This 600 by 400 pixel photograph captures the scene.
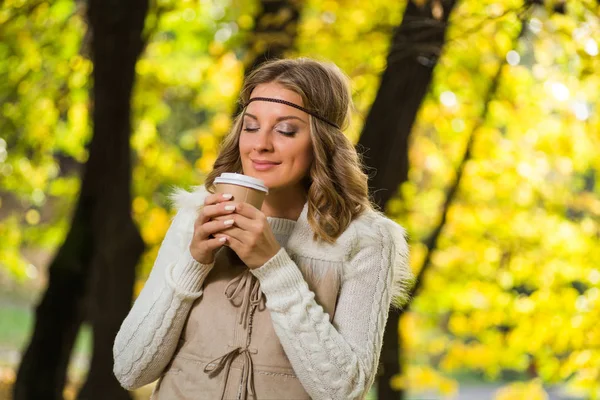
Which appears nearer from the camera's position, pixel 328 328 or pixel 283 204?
pixel 328 328

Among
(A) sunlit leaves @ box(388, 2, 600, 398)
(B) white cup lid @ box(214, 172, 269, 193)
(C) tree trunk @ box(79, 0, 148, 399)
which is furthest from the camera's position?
(A) sunlit leaves @ box(388, 2, 600, 398)

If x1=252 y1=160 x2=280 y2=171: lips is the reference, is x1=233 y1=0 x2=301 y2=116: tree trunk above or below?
above

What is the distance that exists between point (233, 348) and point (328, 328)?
262mm

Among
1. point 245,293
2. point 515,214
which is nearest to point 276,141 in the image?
point 245,293

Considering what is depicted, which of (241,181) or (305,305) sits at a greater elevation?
(241,181)

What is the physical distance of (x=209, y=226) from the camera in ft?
7.25

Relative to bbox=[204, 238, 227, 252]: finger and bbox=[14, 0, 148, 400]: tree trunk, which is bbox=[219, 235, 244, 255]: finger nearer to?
bbox=[204, 238, 227, 252]: finger

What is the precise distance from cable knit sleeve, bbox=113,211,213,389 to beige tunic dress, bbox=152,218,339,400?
45mm

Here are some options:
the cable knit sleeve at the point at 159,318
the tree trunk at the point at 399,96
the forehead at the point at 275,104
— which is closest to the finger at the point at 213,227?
the cable knit sleeve at the point at 159,318

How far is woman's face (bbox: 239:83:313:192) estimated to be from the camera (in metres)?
2.43

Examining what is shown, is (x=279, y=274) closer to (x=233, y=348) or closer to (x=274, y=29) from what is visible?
(x=233, y=348)

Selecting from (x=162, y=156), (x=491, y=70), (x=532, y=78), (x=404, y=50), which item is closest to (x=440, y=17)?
(x=404, y=50)

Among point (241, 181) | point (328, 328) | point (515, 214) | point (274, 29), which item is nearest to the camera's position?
point (241, 181)

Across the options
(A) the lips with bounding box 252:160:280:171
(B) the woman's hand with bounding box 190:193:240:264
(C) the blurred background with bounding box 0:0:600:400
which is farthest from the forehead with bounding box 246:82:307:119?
(C) the blurred background with bounding box 0:0:600:400
